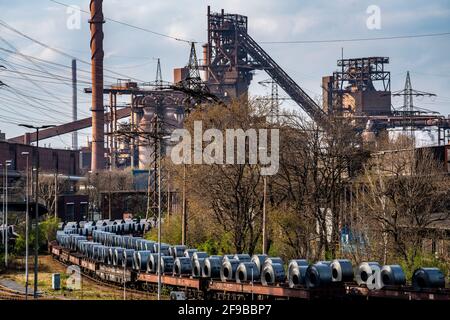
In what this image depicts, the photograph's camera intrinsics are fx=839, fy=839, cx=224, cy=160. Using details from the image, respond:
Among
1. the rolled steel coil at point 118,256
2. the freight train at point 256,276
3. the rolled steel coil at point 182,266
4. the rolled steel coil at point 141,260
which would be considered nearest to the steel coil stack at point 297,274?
the freight train at point 256,276

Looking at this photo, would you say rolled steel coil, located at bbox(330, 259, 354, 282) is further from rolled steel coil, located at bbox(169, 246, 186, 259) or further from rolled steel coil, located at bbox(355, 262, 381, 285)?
rolled steel coil, located at bbox(169, 246, 186, 259)

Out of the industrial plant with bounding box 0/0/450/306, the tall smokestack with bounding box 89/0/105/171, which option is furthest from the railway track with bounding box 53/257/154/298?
the tall smokestack with bounding box 89/0/105/171

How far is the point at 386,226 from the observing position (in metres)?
52.1

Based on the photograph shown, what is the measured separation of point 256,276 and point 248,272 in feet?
1.32

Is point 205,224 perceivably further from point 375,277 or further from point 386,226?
point 375,277

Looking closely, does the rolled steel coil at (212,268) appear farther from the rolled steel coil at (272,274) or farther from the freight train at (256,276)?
the rolled steel coil at (272,274)

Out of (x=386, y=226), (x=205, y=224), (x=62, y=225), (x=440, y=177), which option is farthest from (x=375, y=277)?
(x=62, y=225)

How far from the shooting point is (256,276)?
3603 centimetres

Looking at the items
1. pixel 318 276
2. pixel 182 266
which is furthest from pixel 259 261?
pixel 182 266

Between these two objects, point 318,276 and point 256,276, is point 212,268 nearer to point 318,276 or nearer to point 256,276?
point 256,276

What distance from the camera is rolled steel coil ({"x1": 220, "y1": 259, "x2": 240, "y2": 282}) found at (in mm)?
37531

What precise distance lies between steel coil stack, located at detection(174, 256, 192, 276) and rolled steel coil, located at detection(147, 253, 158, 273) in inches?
86.3

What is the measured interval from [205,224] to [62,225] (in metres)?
24.5

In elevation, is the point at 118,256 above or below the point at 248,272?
below
